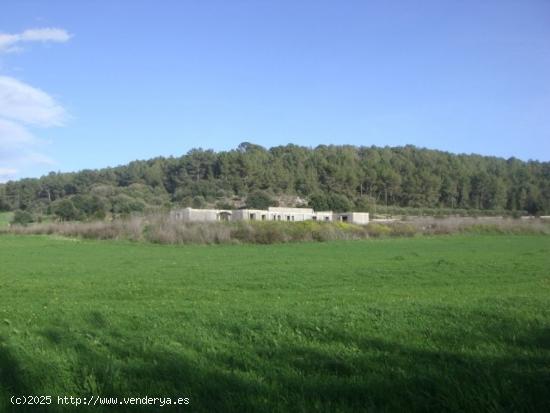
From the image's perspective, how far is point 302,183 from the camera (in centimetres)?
15850

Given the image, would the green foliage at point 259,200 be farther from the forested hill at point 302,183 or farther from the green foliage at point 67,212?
the green foliage at point 67,212

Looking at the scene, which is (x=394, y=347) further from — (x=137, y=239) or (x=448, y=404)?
(x=137, y=239)

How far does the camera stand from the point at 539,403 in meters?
A: 5.21

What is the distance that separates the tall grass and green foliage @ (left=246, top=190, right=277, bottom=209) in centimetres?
5750

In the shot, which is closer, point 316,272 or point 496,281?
point 496,281

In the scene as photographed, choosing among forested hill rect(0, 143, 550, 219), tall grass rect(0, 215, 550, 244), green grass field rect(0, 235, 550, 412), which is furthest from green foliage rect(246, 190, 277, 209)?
green grass field rect(0, 235, 550, 412)

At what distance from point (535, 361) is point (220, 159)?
150628 mm

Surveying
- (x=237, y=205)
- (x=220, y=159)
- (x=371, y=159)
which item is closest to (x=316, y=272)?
(x=237, y=205)

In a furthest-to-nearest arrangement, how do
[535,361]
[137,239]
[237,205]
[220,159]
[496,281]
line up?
[220,159]
[237,205]
[137,239]
[496,281]
[535,361]

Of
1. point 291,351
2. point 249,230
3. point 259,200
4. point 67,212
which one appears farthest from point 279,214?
point 291,351

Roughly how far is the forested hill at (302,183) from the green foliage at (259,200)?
361 millimetres

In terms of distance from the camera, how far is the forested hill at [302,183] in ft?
469

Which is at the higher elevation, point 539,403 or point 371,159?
point 371,159

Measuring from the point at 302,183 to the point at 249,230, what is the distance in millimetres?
95148
